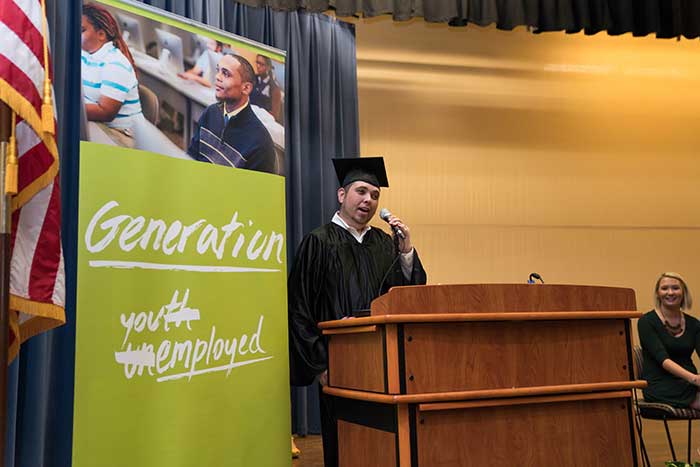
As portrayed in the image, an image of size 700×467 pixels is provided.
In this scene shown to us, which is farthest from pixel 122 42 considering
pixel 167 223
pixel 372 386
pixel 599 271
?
pixel 599 271

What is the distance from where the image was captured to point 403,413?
2.52 metres

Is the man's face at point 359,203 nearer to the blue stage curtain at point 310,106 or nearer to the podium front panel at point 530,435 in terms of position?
the blue stage curtain at point 310,106

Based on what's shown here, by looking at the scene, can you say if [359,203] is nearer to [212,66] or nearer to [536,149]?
[212,66]

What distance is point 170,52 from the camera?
9.61 feet

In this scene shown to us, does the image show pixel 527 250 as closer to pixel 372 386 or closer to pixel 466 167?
pixel 466 167

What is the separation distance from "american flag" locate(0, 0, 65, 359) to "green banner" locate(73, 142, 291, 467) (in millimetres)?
240

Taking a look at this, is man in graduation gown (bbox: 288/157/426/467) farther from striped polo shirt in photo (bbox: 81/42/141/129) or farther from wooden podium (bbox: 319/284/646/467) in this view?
striped polo shirt in photo (bbox: 81/42/141/129)

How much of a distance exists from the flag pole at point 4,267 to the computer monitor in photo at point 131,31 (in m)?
0.82

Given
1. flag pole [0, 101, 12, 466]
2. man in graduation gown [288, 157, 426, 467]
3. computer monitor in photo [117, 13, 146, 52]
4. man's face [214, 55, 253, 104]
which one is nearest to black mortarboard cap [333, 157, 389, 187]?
man in graduation gown [288, 157, 426, 467]

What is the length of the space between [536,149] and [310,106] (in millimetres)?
2051

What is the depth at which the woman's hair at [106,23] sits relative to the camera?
2.68m

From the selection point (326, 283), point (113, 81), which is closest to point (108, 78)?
point (113, 81)

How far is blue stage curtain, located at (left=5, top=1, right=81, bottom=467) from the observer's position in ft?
10.8

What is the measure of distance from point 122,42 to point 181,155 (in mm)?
469
